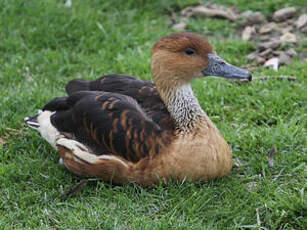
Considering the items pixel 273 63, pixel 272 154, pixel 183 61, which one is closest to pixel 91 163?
pixel 183 61

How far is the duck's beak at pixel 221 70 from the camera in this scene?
3.79 m

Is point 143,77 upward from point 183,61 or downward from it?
downward

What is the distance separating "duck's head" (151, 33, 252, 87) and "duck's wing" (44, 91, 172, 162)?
346 mm

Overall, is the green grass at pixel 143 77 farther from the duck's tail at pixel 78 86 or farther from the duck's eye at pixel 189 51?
the duck's eye at pixel 189 51

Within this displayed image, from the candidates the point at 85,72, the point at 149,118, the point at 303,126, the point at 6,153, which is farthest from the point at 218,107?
the point at 6,153

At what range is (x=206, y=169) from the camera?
3600 mm

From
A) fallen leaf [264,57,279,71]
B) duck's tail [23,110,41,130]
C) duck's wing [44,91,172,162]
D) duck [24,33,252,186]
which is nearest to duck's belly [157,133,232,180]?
duck [24,33,252,186]

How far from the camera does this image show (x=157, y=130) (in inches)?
144

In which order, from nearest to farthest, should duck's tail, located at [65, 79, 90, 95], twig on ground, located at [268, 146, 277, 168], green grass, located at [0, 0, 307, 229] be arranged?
green grass, located at [0, 0, 307, 229] → twig on ground, located at [268, 146, 277, 168] → duck's tail, located at [65, 79, 90, 95]

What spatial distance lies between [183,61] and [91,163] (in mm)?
1026

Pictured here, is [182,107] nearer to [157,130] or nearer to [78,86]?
[157,130]

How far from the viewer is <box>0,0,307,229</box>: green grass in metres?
3.42

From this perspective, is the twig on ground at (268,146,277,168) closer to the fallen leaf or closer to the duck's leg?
the duck's leg

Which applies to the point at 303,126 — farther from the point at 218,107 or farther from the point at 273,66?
the point at 273,66
